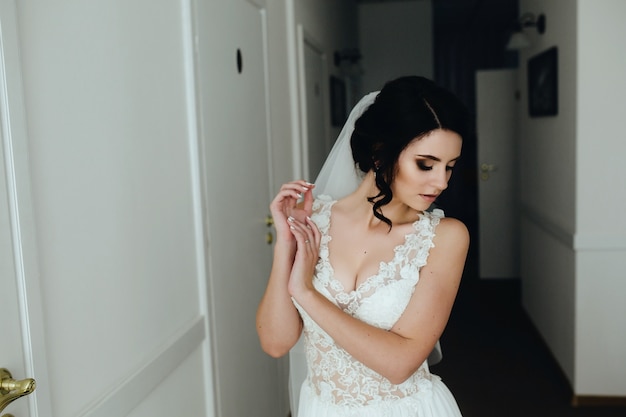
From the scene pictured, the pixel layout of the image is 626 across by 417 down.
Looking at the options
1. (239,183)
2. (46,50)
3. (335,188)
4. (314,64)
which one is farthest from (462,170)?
(46,50)

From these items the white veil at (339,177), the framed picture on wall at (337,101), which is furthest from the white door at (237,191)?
the framed picture on wall at (337,101)

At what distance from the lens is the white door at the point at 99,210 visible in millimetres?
1206

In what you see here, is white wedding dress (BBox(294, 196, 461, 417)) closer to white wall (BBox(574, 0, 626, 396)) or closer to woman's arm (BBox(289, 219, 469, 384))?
woman's arm (BBox(289, 219, 469, 384))

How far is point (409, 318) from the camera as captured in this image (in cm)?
153

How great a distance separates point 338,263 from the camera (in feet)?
5.45

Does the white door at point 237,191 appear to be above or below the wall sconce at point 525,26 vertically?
below

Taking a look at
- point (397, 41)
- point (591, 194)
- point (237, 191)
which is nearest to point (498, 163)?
point (397, 41)

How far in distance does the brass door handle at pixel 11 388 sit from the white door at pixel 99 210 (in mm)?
36

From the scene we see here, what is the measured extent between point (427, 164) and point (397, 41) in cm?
658

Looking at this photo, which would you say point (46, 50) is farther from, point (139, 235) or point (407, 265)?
point (407, 265)

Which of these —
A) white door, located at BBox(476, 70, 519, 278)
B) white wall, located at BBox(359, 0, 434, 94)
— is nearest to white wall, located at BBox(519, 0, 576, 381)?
white door, located at BBox(476, 70, 519, 278)

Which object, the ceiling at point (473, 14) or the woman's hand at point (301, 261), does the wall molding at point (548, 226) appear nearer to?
the woman's hand at point (301, 261)

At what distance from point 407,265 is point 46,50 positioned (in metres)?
0.95

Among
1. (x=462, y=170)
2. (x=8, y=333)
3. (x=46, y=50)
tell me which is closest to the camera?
(x=8, y=333)
